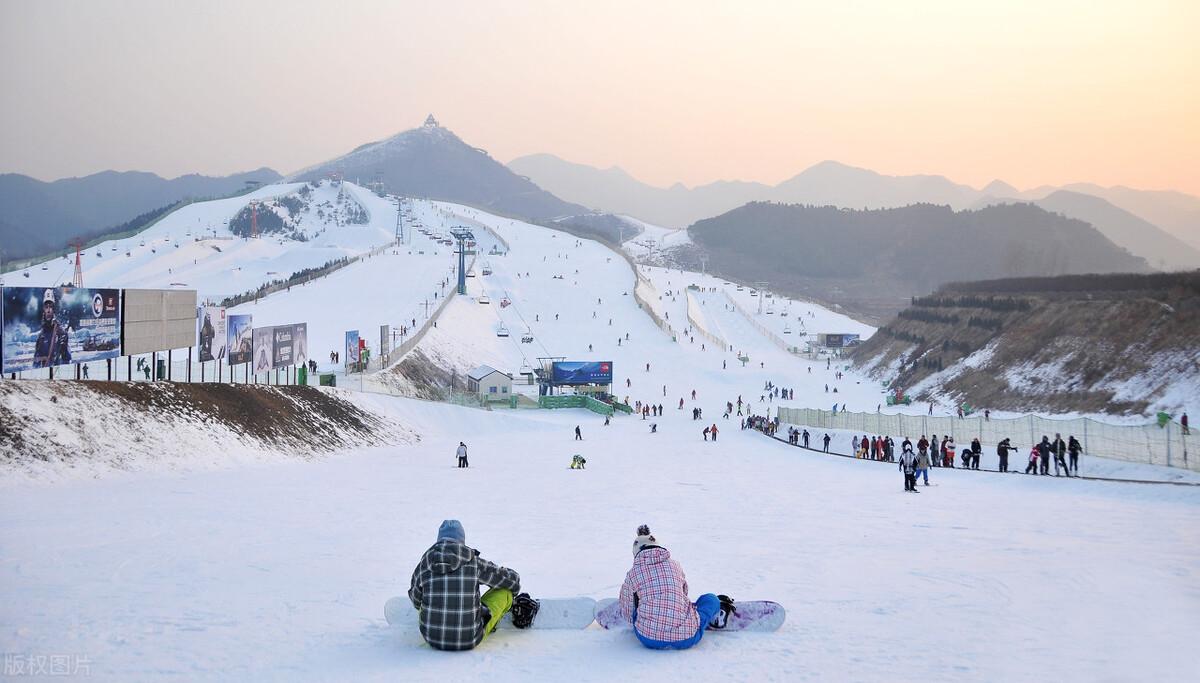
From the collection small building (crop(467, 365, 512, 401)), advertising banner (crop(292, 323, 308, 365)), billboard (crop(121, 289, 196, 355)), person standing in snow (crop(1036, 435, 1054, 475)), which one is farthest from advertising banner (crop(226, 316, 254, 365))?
person standing in snow (crop(1036, 435, 1054, 475))

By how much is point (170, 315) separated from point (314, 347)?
24910 mm

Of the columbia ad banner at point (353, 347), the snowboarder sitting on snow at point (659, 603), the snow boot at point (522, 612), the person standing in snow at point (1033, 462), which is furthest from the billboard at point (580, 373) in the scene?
the snowboarder sitting on snow at point (659, 603)

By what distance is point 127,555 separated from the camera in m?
9.81

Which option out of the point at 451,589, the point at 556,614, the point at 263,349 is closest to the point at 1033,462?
the point at 556,614

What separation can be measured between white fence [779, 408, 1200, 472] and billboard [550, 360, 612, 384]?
50.0ft

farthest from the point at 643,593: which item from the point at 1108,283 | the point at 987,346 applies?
the point at 1108,283

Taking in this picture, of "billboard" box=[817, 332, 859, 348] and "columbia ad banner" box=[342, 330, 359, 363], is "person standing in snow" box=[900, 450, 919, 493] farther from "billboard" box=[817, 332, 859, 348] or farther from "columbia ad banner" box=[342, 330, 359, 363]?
"billboard" box=[817, 332, 859, 348]

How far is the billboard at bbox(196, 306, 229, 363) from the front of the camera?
26062 mm

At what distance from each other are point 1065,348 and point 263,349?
124ft

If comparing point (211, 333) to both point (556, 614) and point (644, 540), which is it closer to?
point (556, 614)

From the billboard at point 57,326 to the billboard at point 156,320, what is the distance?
1.48ft

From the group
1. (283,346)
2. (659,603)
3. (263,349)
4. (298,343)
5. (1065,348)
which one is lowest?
(659,603)

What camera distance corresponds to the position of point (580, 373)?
4934 centimetres

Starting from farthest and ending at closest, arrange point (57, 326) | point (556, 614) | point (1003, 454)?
point (1003, 454), point (57, 326), point (556, 614)
